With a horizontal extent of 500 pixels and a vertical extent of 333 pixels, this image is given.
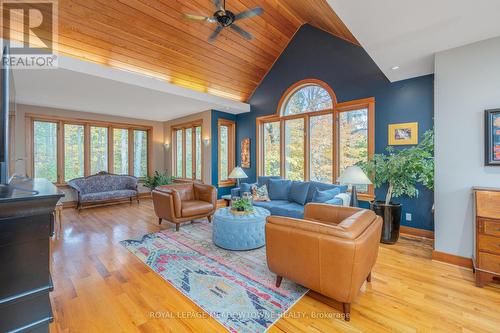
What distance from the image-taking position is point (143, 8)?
12.3 feet

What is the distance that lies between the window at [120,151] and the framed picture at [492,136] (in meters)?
8.46

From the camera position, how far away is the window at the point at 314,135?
4.57 meters

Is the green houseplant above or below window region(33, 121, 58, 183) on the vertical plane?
below

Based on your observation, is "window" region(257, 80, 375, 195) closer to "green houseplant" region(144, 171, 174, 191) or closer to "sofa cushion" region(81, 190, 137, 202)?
"green houseplant" region(144, 171, 174, 191)

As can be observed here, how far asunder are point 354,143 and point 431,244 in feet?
7.02

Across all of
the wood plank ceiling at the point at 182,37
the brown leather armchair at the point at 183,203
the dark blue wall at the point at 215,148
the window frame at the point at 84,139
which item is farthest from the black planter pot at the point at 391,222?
the window frame at the point at 84,139

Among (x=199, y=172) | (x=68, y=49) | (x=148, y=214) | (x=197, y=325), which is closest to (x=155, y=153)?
A: (x=199, y=172)

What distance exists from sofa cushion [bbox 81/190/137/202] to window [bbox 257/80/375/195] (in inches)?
151

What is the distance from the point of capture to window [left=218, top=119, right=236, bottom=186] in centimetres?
677

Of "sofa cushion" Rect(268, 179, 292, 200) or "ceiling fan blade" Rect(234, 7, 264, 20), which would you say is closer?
"ceiling fan blade" Rect(234, 7, 264, 20)

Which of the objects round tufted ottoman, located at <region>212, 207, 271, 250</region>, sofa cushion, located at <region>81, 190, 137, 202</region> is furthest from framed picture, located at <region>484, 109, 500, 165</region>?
sofa cushion, located at <region>81, 190, 137, 202</region>

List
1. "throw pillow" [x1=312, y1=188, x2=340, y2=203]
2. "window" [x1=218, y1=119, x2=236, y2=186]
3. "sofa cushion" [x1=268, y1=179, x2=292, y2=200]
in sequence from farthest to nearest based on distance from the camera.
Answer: "window" [x1=218, y1=119, x2=236, y2=186]
"sofa cushion" [x1=268, y1=179, x2=292, y2=200]
"throw pillow" [x1=312, y1=188, x2=340, y2=203]

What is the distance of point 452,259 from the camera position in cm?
286

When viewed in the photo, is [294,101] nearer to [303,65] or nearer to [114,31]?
[303,65]
